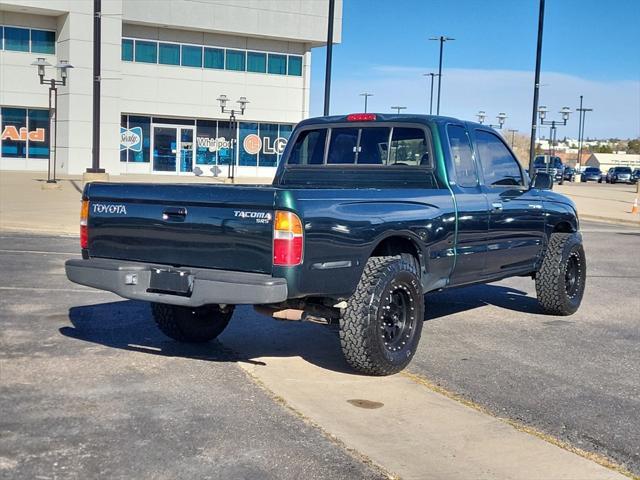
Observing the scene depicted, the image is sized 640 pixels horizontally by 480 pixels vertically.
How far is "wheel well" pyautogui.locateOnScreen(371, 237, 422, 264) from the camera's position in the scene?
6.41m

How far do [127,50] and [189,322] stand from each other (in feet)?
124

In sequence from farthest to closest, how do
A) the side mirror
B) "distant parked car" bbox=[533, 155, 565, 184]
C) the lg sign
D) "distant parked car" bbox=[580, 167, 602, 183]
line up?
"distant parked car" bbox=[580, 167, 602, 183] < "distant parked car" bbox=[533, 155, 565, 184] < the lg sign < the side mirror

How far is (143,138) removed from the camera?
1741 inches

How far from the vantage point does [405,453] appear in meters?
4.62

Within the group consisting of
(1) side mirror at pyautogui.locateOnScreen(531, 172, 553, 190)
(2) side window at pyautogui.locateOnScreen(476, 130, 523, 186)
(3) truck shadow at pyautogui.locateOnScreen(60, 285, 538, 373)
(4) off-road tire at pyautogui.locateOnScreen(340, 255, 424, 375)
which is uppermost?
(2) side window at pyautogui.locateOnScreen(476, 130, 523, 186)

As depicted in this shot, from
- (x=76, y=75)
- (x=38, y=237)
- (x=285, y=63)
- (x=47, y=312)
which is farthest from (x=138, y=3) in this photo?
(x=47, y=312)

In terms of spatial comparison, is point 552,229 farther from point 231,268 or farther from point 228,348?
point 231,268

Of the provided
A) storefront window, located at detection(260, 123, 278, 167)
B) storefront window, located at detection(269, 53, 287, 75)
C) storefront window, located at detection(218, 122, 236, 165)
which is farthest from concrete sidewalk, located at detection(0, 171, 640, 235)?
storefront window, located at detection(269, 53, 287, 75)

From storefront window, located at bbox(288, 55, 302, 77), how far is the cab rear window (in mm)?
39714

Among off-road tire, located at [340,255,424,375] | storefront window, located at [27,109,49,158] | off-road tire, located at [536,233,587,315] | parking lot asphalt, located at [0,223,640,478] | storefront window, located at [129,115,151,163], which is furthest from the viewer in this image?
storefront window, located at [129,115,151,163]

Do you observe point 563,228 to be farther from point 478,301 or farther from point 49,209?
point 49,209

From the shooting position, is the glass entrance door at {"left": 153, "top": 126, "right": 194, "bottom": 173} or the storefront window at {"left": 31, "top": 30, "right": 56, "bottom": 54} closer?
the storefront window at {"left": 31, "top": 30, "right": 56, "bottom": 54}

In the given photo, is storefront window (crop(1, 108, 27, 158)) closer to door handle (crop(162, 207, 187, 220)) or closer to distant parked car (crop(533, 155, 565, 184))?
distant parked car (crop(533, 155, 565, 184))

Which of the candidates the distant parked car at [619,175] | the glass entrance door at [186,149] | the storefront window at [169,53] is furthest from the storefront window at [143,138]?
the distant parked car at [619,175]
